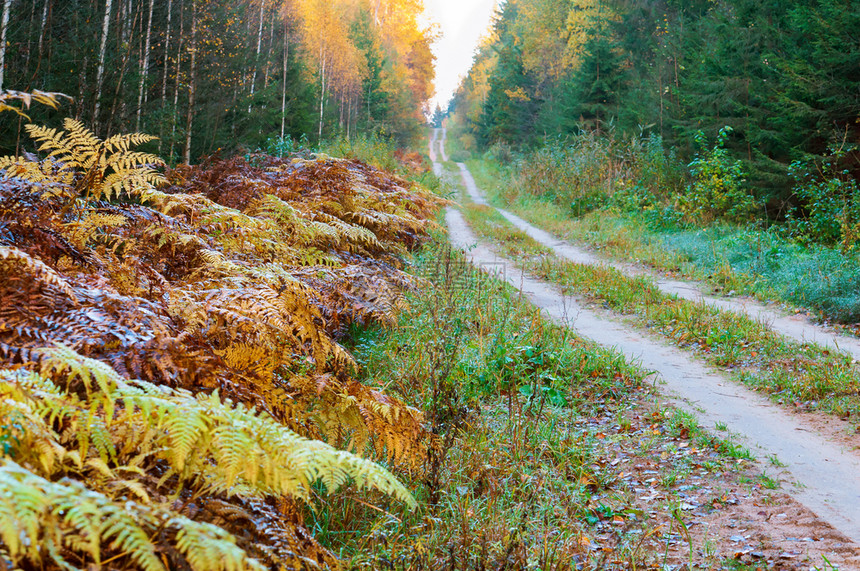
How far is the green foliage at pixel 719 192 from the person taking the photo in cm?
1182

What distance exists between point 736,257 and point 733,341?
4271 mm

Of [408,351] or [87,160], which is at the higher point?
[87,160]

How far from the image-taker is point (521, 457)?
3332mm

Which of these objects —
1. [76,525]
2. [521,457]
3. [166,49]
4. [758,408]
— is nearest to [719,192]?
[758,408]

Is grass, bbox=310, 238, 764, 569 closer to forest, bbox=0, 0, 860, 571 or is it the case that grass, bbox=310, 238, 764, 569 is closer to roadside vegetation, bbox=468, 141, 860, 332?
forest, bbox=0, 0, 860, 571

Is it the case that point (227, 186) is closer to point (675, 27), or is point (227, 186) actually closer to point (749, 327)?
point (749, 327)

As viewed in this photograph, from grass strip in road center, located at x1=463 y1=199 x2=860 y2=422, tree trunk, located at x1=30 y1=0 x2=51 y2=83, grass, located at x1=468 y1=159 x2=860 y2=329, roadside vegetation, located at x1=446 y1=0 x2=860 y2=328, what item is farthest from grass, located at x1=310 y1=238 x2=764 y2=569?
tree trunk, located at x1=30 y1=0 x2=51 y2=83

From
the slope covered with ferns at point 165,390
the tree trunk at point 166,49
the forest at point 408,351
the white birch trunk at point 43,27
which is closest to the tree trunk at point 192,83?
the forest at point 408,351

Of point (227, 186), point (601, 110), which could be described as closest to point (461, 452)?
point (227, 186)

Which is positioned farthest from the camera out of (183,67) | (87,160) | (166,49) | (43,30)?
(183,67)

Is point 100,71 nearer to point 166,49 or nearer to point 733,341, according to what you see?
point 166,49

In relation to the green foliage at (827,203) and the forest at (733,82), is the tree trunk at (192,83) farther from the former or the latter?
the green foliage at (827,203)

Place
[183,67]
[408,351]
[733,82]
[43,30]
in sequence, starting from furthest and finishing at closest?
[183,67] < [733,82] < [43,30] < [408,351]

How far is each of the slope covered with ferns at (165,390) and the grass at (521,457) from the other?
32cm
